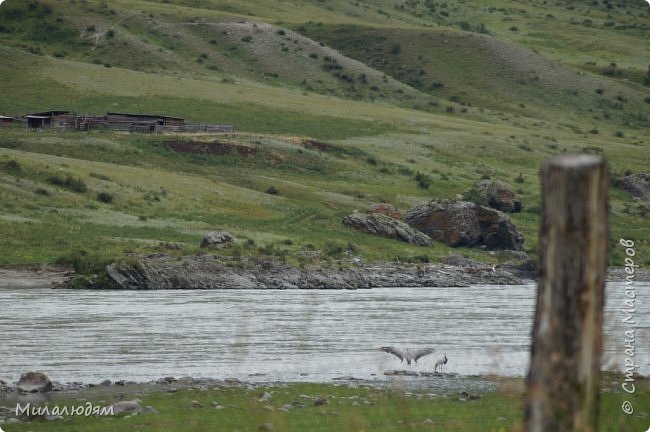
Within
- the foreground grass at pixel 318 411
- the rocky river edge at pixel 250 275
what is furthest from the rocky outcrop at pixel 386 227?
the foreground grass at pixel 318 411

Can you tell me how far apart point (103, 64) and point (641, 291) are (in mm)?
78764

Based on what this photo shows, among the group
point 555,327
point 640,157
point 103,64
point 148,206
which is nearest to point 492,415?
point 555,327

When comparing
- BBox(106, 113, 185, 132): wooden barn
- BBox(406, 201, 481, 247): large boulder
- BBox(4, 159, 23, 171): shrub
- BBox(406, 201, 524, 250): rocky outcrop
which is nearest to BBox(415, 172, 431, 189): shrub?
BBox(406, 201, 481, 247): large boulder

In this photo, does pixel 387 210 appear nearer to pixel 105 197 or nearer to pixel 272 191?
pixel 272 191

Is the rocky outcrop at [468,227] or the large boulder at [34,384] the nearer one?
the large boulder at [34,384]

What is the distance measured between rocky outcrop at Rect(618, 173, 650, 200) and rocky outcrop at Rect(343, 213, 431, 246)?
88.4 ft

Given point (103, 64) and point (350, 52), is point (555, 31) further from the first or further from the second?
point (103, 64)

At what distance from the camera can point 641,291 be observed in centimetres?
4959

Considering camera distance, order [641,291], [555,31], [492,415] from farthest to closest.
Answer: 1. [555,31]
2. [641,291]
3. [492,415]

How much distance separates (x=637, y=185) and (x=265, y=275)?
1691 inches

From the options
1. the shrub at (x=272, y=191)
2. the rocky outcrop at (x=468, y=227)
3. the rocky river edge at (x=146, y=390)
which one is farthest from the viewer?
the shrub at (x=272, y=191)

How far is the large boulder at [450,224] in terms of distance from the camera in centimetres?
6469

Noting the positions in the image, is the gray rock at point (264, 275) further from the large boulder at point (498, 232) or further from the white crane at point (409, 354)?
the white crane at point (409, 354)

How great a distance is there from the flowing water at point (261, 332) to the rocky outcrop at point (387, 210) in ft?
62.2
